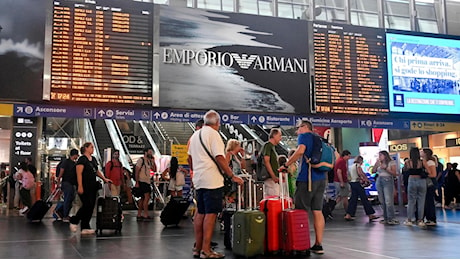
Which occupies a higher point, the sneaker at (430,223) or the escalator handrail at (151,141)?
the escalator handrail at (151,141)

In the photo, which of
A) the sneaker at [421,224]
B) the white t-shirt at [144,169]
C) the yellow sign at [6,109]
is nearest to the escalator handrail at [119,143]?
the white t-shirt at [144,169]

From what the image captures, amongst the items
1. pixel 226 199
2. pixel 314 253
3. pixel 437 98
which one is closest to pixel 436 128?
pixel 437 98

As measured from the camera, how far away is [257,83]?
10.4 metres

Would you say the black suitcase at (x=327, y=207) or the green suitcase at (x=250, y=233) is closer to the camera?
the green suitcase at (x=250, y=233)

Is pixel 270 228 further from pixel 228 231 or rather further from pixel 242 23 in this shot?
pixel 242 23

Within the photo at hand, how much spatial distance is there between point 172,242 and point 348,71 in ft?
22.1

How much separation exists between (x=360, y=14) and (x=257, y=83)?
7420 millimetres

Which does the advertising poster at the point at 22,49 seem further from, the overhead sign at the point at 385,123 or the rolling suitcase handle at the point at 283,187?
the overhead sign at the point at 385,123

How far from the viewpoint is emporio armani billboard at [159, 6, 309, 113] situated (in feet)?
32.5

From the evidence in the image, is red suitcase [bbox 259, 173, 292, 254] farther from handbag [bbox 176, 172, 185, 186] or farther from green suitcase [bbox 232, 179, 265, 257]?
handbag [bbox 176, 172, 185, 186]

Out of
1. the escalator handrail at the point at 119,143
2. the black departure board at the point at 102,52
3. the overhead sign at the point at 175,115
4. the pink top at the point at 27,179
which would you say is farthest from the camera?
the escalator handrail at the point at 119,143

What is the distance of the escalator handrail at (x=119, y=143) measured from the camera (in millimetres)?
16391

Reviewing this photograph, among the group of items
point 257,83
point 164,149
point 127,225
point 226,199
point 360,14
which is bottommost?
point 127,225

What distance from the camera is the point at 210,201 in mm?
4695
